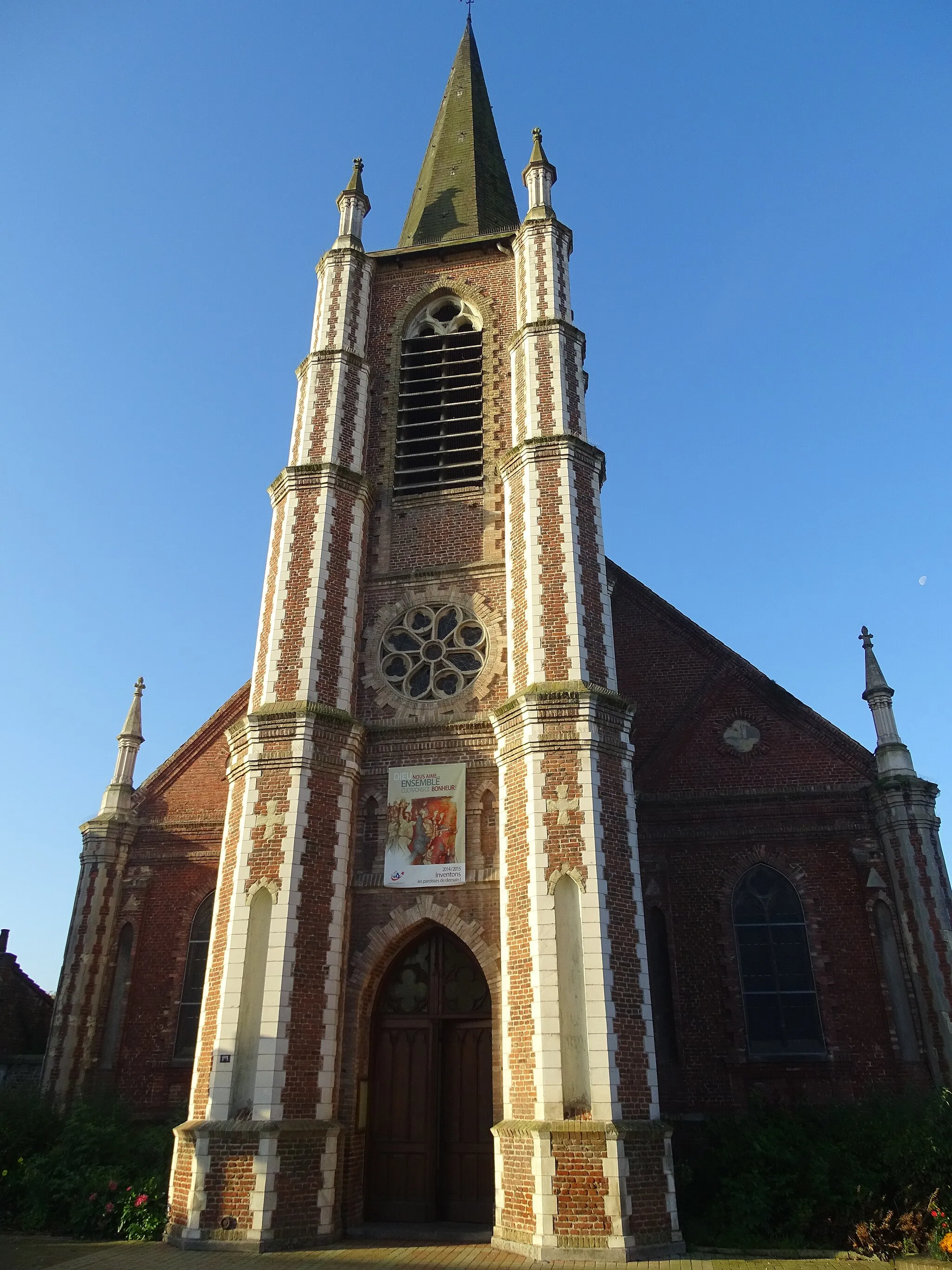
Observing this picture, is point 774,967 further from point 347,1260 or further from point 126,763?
point 126,763

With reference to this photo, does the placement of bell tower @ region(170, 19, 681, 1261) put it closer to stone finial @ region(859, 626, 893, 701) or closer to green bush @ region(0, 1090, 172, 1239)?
green bush @ region(0, 1090, 172, 1239)

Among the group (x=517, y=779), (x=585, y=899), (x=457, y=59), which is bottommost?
(x=585, y=899)

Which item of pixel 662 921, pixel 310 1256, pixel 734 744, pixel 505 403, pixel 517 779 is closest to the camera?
pixel 310 1256

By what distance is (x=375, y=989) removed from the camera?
1482cm

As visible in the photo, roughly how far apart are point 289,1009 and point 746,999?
815 cm

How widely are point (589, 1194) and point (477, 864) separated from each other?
15.9ft

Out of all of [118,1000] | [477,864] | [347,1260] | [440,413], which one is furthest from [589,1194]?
[440,413]

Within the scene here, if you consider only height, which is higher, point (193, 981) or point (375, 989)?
point (193, 981)

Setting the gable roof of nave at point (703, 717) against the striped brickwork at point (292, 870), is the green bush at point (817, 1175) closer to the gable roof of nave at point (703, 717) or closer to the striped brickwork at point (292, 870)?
the striped brickwork at point (292, 870)

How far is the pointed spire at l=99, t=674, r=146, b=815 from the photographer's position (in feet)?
65.9

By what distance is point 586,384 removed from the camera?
67.1 feet

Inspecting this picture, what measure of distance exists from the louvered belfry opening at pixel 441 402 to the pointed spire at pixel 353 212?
274 centimetres

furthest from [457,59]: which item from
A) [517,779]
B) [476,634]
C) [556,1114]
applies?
[556,1114]

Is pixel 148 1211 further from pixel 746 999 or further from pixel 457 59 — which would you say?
pixel 457 59
